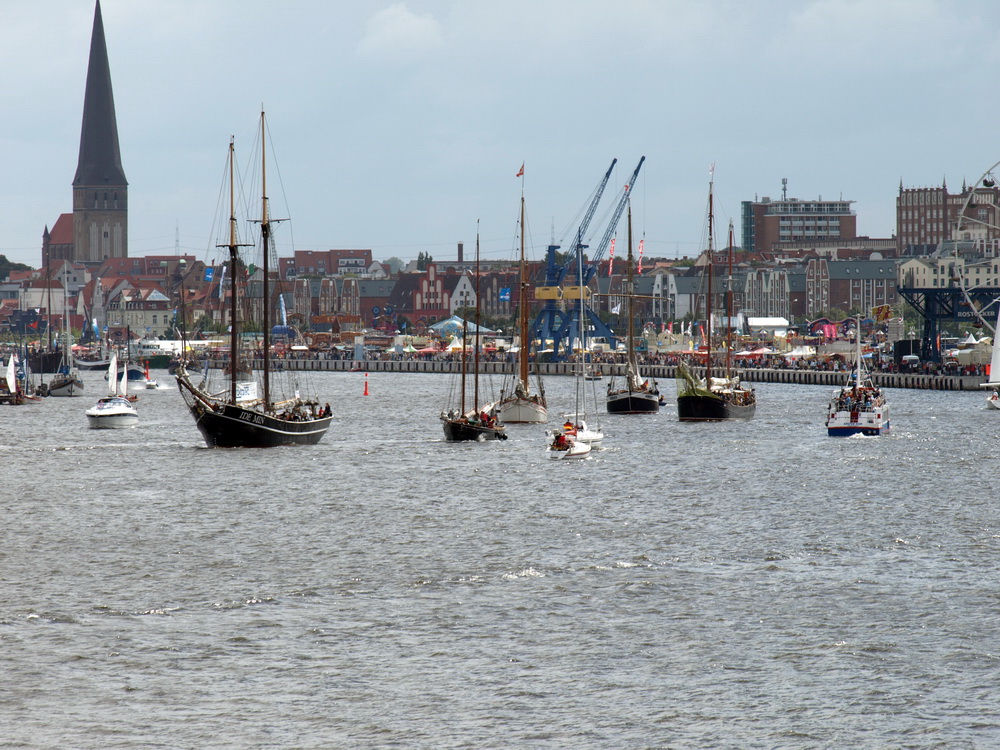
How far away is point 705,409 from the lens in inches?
3841

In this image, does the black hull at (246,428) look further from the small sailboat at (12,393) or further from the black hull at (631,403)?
the small sailboat at (12,393)

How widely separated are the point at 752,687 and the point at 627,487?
105 ft

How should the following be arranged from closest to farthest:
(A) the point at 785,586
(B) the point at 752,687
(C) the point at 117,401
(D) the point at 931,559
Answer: (B) the point at 752,687 → (A) the point at 785,586 → (D) the point at 931,559 → (C) the point at 117,401

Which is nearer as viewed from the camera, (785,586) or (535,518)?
(785,586)

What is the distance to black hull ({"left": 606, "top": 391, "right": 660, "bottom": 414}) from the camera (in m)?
104

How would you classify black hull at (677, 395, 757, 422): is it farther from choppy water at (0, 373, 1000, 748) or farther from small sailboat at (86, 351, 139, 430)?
small sailboat at (86, 351, 139, 430)

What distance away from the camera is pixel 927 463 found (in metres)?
69.8

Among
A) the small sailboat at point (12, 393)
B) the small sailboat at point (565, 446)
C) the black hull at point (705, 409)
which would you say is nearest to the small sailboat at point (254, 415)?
the small sailboat at point (565, 446)

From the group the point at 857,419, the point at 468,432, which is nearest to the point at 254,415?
the point at 468,432

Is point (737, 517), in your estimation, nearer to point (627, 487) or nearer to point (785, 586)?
point (627, 487)

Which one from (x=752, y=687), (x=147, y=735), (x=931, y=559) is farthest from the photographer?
(x=931, y=559)

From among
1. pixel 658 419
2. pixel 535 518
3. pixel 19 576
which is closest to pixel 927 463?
pixel 535 518

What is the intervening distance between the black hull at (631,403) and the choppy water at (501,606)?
1382 inches

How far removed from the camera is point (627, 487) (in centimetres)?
6044
